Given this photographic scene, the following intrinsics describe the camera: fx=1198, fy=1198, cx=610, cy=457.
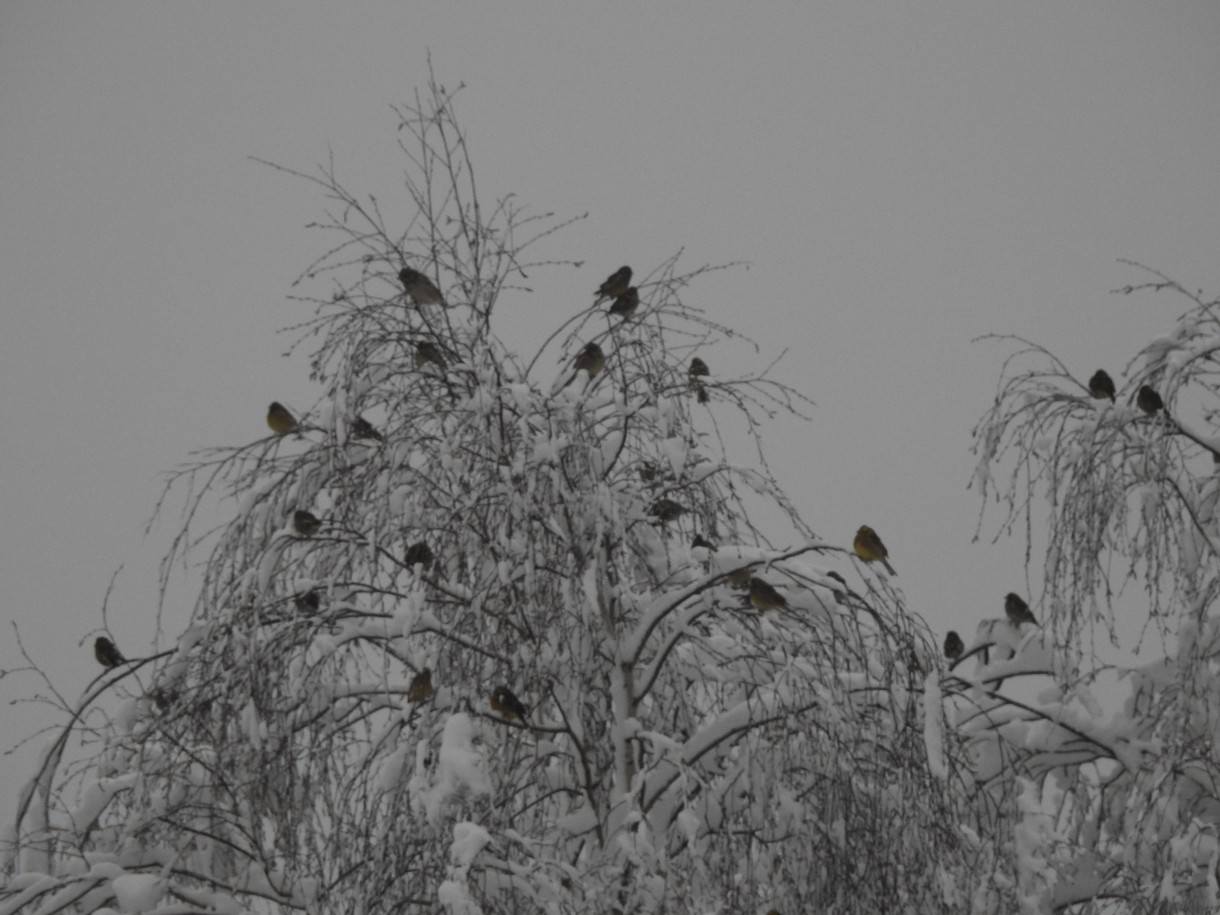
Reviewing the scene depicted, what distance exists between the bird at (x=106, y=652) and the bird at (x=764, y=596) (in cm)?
204

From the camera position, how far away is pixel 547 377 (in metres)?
3.76

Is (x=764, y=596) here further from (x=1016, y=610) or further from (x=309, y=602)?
(x=1016, y=610)

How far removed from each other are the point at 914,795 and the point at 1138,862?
1.01m

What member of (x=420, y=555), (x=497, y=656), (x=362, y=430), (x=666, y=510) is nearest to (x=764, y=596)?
(x=666, y=510)

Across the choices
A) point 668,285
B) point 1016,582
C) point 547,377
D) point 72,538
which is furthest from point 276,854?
point 72,538

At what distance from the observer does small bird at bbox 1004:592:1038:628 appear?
4.10 meters

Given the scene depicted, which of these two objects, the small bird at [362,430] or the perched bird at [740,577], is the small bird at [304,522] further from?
the perched bird at [740,577]

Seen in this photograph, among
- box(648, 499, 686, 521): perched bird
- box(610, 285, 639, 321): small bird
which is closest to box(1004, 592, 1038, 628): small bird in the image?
box(648, 499, 686, 521): perched bird

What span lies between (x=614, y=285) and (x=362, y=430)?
98 centimetres

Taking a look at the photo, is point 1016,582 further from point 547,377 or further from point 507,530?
point 507,530

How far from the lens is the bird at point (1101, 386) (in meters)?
3.88

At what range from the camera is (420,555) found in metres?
2.88

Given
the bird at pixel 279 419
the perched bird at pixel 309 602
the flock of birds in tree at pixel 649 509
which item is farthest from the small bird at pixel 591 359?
the perched bird at pixel 309 602

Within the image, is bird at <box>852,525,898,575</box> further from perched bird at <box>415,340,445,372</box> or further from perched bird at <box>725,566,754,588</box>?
perched bird at <box>415,340,445,372</box>
